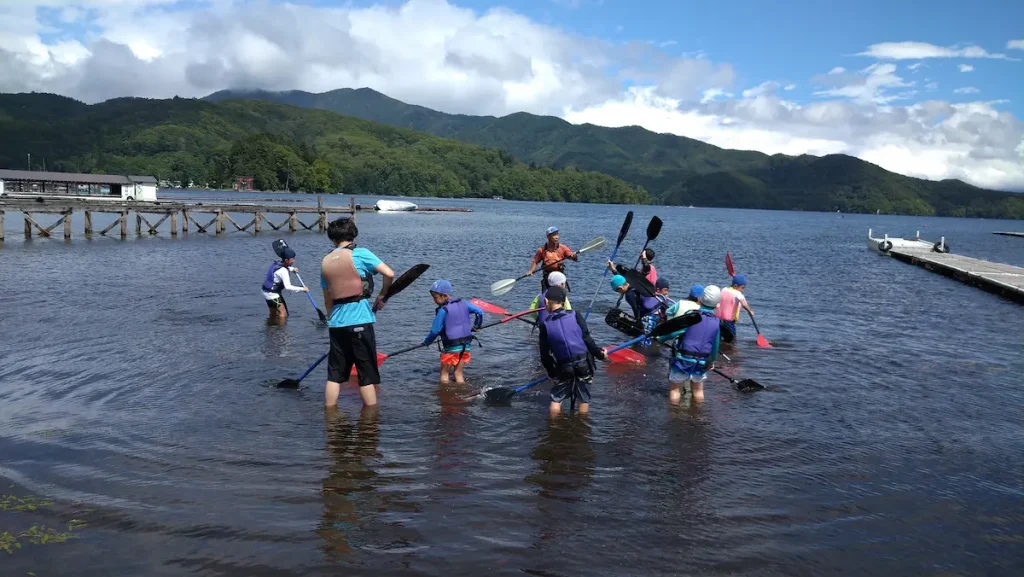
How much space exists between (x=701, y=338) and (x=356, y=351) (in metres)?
5.55

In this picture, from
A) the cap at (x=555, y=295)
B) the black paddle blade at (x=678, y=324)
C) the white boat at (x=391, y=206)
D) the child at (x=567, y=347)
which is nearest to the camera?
the cap at (x=555, y=295)

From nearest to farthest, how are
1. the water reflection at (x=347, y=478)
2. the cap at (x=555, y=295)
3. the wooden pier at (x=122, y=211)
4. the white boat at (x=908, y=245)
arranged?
the water reflection at (x=347, y=478) < the cap at (x=555, y=295) < the wooden pier at (x=122, y=211) < the white boat at (x=908, y=245)

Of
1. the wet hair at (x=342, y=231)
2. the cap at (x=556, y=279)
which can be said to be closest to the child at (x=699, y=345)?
the cap at (x=556, y=279)

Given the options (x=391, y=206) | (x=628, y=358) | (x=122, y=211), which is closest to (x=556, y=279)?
(x=628, y=358)

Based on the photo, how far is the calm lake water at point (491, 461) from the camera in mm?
6766

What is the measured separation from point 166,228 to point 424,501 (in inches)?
2608

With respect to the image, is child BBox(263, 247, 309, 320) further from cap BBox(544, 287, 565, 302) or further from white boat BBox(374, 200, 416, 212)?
white boat BBox(374, 200, 416, 212)

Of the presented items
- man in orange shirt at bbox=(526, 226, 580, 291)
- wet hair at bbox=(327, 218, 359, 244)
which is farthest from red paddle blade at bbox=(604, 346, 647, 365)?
wet hair at bbox=(327, 218, 359, 244)

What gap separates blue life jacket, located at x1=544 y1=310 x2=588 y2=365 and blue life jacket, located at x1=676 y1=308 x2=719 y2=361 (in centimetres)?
222

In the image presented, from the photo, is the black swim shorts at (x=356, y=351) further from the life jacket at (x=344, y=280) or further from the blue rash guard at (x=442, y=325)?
the blue rash guard at (x=442, y=325)

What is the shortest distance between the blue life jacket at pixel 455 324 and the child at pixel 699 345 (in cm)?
359

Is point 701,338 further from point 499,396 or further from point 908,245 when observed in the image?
point 908,245

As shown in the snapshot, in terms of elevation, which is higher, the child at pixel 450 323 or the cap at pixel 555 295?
the cap at pixel 555 295

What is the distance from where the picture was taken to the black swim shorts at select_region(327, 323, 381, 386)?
365 inches
